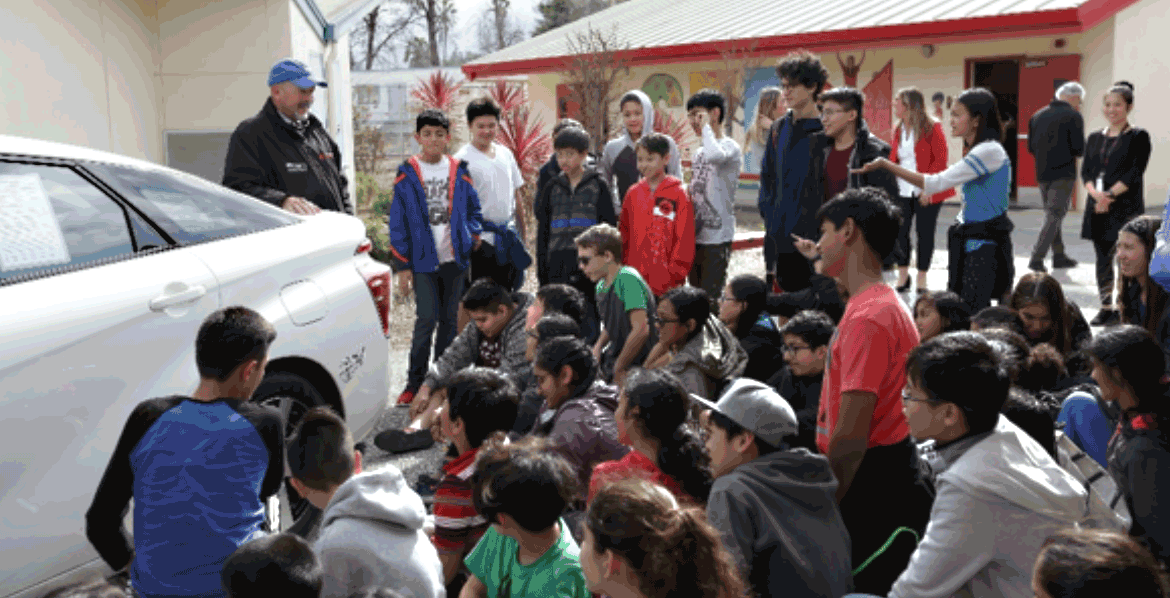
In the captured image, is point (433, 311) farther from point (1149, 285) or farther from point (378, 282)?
point (1149, 285)

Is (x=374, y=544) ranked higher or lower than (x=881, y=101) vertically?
lower

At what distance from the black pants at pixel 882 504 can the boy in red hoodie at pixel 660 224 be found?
10.7 feet

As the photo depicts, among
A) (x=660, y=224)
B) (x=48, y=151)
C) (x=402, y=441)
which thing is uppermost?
(x=48, y=151)

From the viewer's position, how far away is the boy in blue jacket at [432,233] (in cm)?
673

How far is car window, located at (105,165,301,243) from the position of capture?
12.9ft

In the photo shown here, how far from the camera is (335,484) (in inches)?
127

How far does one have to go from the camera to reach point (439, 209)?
679 cm

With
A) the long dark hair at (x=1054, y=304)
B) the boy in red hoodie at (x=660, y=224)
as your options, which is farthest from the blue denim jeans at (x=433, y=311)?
the long dark hair at (x=1054, y=304)

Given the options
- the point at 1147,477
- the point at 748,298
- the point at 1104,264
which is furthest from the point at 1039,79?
the point at 1147,477

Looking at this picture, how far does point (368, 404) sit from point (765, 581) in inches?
87.0

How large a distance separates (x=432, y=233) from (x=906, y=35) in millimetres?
11118

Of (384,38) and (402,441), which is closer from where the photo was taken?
(402,441)

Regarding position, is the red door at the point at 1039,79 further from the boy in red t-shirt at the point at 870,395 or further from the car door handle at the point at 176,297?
the car door handle at the point at 176,297

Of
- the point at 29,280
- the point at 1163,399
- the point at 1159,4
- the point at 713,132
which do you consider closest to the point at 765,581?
the point at 1163,399
